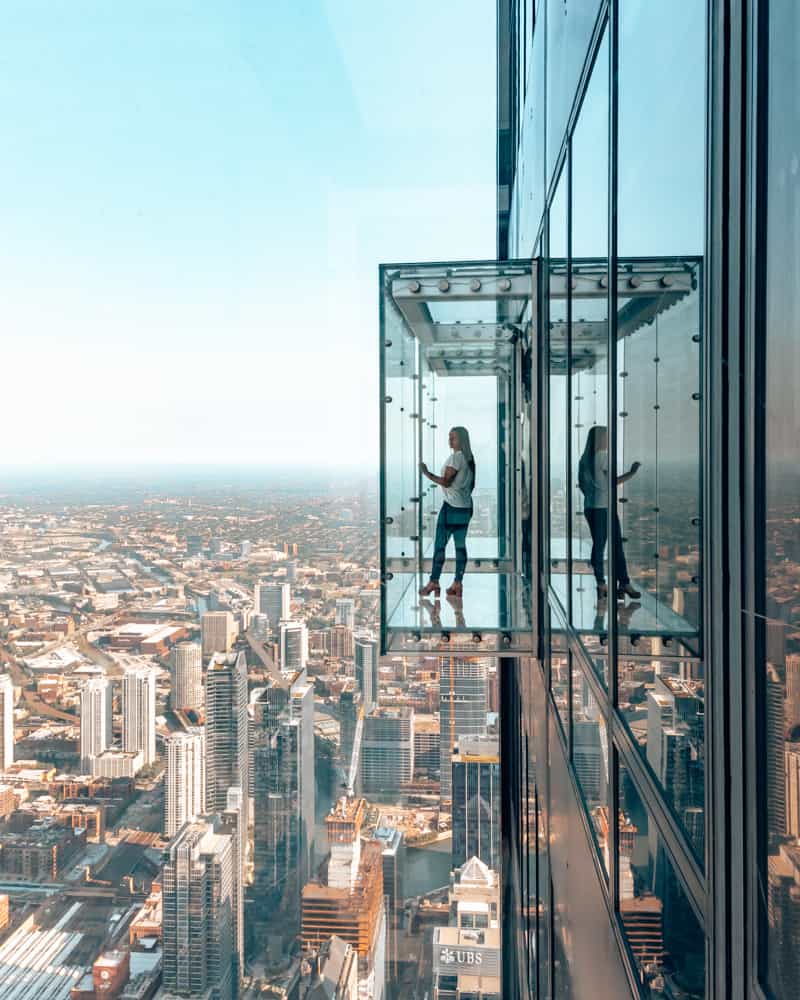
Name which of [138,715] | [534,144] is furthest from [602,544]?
[138,715]

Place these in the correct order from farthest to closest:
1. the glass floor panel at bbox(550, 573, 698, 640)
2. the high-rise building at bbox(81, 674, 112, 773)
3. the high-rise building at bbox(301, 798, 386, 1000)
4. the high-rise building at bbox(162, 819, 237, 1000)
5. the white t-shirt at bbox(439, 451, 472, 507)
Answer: the high-rise building at bbox(301, 798, 386, 1000)
the high-rise building at bbox(162, 819, 237, 1000)
the high-rise building at bbox(81, 674, 112, 773)
the white t-shirt at bbox(439, 451, 472, 507)
the glass floor panel at bbox(550, 573, 698, 640)

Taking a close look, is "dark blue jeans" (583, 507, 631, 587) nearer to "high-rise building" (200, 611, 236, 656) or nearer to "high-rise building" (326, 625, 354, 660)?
"high-rise building" (200, 611, 236, 656)

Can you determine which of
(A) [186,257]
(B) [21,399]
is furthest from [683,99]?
(A) [186,257]

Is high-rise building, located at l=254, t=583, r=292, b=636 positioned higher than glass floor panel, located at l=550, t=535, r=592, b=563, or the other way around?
glass floor panel, located at l=550, t=535, r=592, b=563

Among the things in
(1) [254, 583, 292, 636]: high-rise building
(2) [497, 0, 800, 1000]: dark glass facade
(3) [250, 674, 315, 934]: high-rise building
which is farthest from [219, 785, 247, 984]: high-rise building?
(2) [497, 0, 800, 1000]: dark glass facade

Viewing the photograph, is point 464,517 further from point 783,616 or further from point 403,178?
point 403,178
